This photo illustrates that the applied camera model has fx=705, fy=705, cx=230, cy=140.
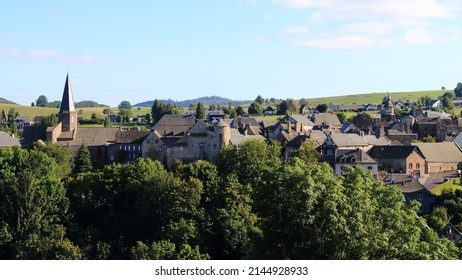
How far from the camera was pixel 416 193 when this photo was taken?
6391 cm

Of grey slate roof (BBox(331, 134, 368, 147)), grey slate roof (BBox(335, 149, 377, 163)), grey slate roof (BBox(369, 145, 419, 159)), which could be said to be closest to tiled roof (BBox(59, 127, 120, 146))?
grey slate roof (BBox(331, 134, 368, 147))

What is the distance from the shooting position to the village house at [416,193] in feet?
208

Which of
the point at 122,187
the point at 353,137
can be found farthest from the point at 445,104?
the point at 122,187

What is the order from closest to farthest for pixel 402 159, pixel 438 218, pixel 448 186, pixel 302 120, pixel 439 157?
pixel 438 218 < pixel 448 186 < pixel 402 159 < pixel 439 157 < pixel 302 120

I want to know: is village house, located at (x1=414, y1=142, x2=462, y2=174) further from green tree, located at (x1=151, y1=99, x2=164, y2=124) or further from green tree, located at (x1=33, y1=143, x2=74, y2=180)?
green tree, located at (x1=151, y1=99, x2=164, y2=124)

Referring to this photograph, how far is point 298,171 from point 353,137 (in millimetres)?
56497

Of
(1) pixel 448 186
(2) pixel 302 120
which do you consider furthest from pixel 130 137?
(1) pixel 448 186

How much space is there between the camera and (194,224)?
54938 millimetres

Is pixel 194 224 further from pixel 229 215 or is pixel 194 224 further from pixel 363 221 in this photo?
pixel 363 221

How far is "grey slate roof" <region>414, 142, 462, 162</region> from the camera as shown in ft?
266

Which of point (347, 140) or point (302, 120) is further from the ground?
point (302, 120)

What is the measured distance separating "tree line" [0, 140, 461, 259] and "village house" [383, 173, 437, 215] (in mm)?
10812

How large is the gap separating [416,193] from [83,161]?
127ft

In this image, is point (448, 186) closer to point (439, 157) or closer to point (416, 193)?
point (416, 193)
